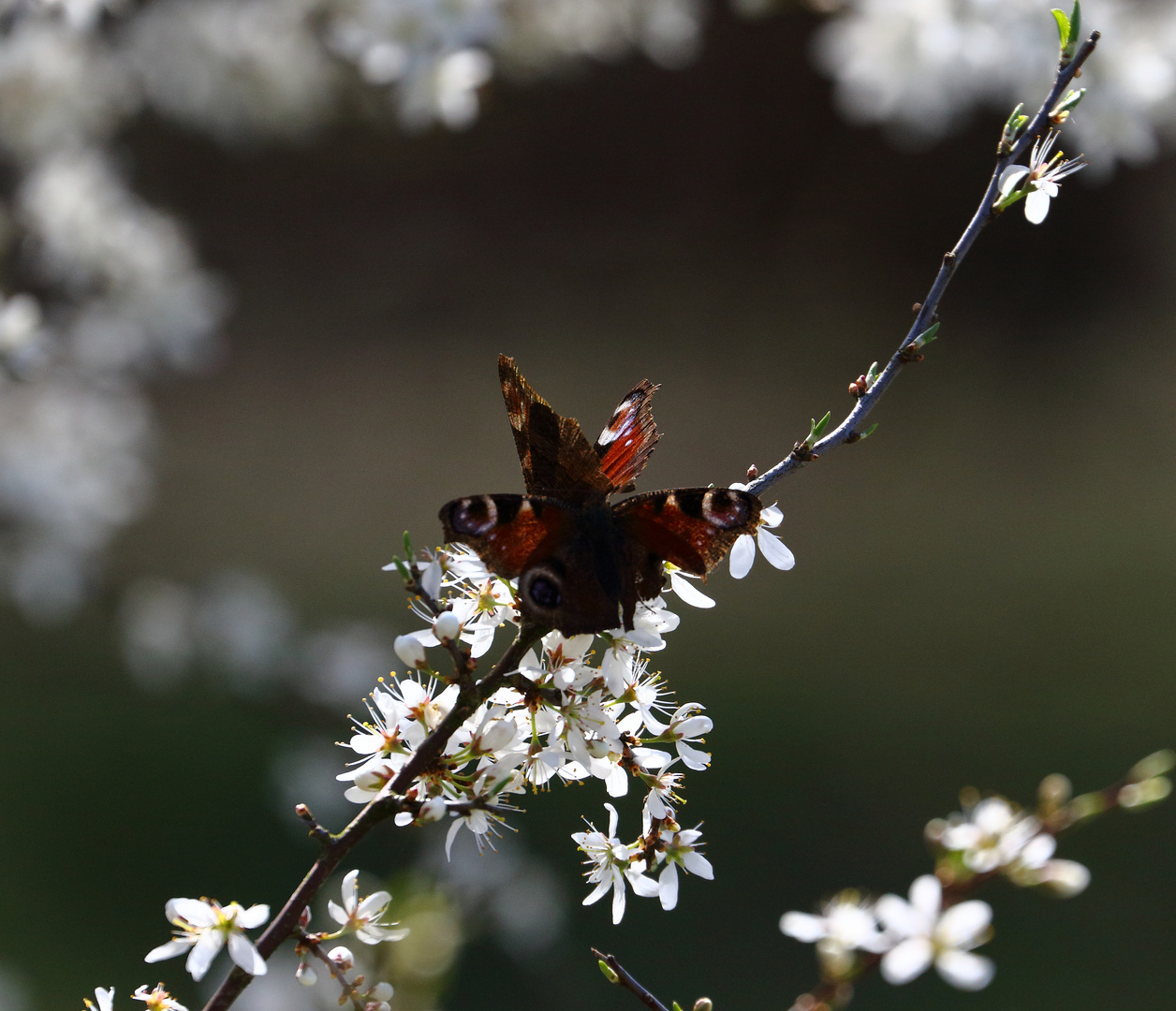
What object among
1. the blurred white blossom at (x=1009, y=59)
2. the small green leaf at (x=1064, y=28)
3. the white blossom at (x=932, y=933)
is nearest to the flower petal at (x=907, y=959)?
the white blossom at (x=932, y=933)

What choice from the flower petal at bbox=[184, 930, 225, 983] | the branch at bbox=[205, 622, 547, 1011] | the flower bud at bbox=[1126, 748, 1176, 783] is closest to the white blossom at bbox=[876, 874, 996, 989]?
the flower bud at bbox=[1126, 748, 1176, 783]

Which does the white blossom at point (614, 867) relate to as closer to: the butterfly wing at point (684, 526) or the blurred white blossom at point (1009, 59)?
the butterfly wing at point (684, 526)

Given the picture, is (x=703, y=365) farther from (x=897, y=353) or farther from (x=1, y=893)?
(x=897, y=353)

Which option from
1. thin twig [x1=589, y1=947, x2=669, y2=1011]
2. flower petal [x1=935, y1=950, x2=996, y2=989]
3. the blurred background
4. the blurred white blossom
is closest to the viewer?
flower petal [x1=935, y1=950, x2=996, y2=989]

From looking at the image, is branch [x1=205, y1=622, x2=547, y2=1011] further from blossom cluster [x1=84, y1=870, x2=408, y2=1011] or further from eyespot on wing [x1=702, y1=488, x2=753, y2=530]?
eyespot on wing [x1=702, y1=488, x2=753, y2=530]

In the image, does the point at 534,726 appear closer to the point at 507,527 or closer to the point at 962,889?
the point at 507,527

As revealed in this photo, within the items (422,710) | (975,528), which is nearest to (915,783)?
(975,528)

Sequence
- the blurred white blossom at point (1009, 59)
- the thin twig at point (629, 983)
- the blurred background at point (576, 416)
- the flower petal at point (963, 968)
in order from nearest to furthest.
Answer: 1. the flower petal at point (963, 968)
2. the thin twig at point (629, 983)
3. the blurred white blossom at point (1009, 59)
4. the blurred background at point (576, 416)
